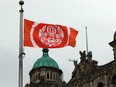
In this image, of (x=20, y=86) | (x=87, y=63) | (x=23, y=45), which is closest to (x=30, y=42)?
(x=23, y=45)

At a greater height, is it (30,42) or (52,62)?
(52,62)

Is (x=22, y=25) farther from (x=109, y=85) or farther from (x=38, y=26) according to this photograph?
(x=109, y=85)

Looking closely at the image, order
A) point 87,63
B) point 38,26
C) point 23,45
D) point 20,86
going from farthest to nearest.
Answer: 1. point 87,63
2. point 38,26
3. point 23,45
4. point 20,86

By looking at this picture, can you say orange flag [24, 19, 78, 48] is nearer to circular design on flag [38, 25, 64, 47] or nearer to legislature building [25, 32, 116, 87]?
circular design on flag [38, 25, 64, 47]

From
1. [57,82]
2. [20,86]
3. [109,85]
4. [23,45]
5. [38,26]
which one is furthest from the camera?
[57,82]

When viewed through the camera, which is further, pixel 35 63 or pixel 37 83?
pixel 35 63

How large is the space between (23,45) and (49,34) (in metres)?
3.64

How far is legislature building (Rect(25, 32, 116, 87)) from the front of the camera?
57.6m

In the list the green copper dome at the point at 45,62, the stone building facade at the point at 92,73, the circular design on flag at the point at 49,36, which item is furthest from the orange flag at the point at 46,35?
the green copper dome at the point at 45,62

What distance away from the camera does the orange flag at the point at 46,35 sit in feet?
121

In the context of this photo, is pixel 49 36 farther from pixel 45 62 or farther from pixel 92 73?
pixel 45 62

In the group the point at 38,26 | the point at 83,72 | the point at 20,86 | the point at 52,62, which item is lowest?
the point at 20,86

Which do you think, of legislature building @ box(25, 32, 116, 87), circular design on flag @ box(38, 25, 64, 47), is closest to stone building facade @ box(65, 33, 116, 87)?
legislature building @ box(25, 32, 116, 87)

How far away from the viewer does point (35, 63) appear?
268 feet
